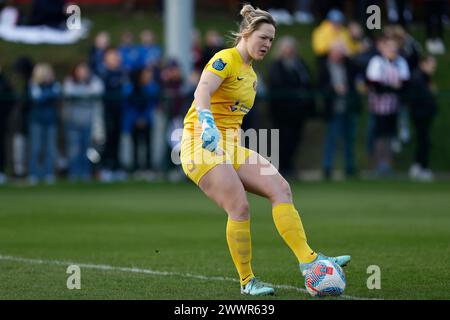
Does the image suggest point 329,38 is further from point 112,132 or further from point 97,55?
point 112,132

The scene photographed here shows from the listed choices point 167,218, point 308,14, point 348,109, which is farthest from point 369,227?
point 308,14

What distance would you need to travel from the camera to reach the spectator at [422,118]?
22000mm

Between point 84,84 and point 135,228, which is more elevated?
point 84,84

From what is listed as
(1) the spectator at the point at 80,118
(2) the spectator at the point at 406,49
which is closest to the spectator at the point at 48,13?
(1) the spectator at the point at 80,118

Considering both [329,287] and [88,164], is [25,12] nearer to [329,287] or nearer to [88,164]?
[88,164]

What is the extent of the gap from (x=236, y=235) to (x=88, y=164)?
13.1 metres

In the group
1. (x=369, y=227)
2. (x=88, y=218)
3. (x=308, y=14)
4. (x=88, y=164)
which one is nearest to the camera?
(x=369, y=227)

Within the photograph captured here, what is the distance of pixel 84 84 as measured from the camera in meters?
22.1

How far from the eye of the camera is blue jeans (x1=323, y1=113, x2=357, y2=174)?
22.2 m

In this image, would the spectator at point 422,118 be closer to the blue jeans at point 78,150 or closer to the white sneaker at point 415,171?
the white sneaker at point 415,171

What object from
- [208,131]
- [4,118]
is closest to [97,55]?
[4,118]

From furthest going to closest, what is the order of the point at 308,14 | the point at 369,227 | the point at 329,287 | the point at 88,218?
the point at 308,14, the point at 88,218, the point at 369,227, the point at 329,287

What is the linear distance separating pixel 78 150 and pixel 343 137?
5166mm

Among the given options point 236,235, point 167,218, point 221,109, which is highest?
point 221,109
